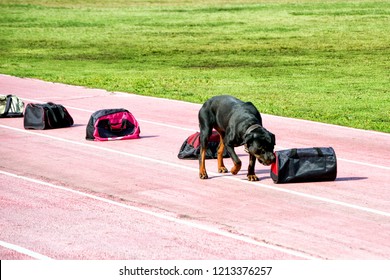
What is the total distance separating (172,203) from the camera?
15742 mm

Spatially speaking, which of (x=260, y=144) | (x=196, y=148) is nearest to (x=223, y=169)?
(x=196, y=148)

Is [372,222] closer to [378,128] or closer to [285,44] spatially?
[378,128]

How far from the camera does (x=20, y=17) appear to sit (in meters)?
66.6

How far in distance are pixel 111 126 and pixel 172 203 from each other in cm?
643

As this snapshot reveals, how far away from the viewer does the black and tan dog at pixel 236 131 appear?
16219 millimetres

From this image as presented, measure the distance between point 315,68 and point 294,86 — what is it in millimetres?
5779

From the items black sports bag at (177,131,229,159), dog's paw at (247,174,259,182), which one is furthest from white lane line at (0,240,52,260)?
black sports bag at (177,131,229,159)

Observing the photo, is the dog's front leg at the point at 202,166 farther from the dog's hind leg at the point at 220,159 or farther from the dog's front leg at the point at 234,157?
the dog's front leg at the point at 234,157

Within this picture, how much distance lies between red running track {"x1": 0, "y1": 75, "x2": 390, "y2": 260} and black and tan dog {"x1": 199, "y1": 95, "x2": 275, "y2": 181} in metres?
0.44

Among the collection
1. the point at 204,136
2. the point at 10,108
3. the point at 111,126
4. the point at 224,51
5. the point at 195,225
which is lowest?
the point at 224,51

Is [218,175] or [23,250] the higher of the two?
[23,250]

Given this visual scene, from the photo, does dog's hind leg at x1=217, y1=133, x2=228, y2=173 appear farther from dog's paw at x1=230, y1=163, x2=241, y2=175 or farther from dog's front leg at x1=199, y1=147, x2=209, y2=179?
dog's paw at x1=230, y1=163, x2=241, y2=175

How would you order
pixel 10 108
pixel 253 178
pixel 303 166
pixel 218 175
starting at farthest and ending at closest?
1. pixel 10 108
2. pixel 218 175
3. pixel 253 178
4. pixel 303 166

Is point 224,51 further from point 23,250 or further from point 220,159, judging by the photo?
point 23,250
